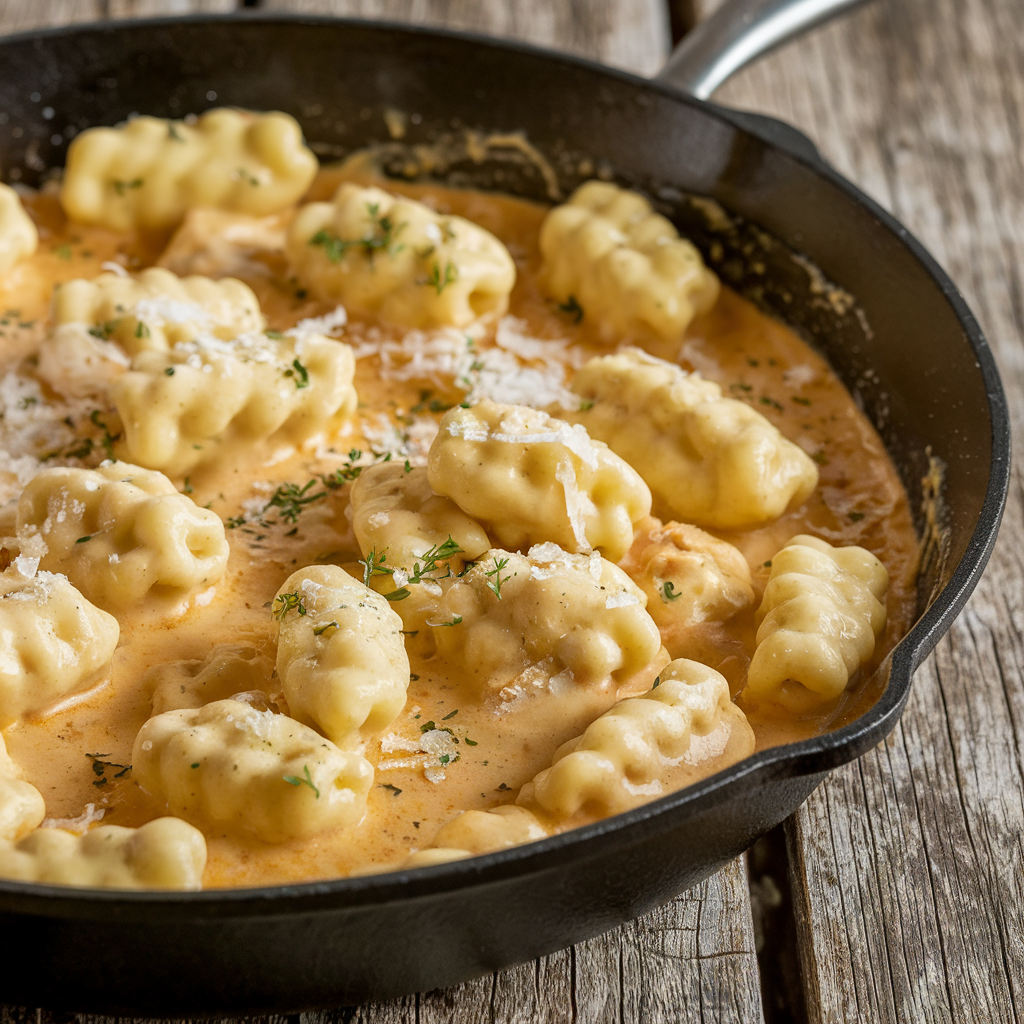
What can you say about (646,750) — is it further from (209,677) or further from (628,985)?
(209,677)

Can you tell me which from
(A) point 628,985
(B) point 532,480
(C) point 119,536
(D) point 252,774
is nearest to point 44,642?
(C) point 119,536

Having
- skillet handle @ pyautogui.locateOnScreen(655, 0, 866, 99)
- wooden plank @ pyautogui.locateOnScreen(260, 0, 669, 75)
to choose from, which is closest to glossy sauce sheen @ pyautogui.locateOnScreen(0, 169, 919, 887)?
skillet handle @ pyautogui.locateOnScreen(655, 0, 866, 99)

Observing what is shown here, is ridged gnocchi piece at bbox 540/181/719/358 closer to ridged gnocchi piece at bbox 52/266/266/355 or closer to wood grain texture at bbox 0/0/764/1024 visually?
ridged gnocchi piece at bbox 52/266/266/355

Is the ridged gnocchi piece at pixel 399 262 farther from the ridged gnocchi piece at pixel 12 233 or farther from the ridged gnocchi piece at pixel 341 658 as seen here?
the ridged gnocchi piece at pixel 341 658

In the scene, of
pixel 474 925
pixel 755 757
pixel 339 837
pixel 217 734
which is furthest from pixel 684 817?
pixel 217 734

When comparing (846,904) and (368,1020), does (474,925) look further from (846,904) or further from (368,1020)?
(846,904)

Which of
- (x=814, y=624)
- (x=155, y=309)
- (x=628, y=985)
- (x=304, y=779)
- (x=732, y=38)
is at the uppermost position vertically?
(x=732, y=38)

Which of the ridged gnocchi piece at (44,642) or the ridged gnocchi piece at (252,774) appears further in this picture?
the ridged gnocchi piece at (44,642)

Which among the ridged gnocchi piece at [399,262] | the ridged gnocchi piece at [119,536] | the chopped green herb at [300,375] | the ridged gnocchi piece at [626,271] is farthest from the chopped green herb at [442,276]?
the ridged gnocchi piece at [119,536]
